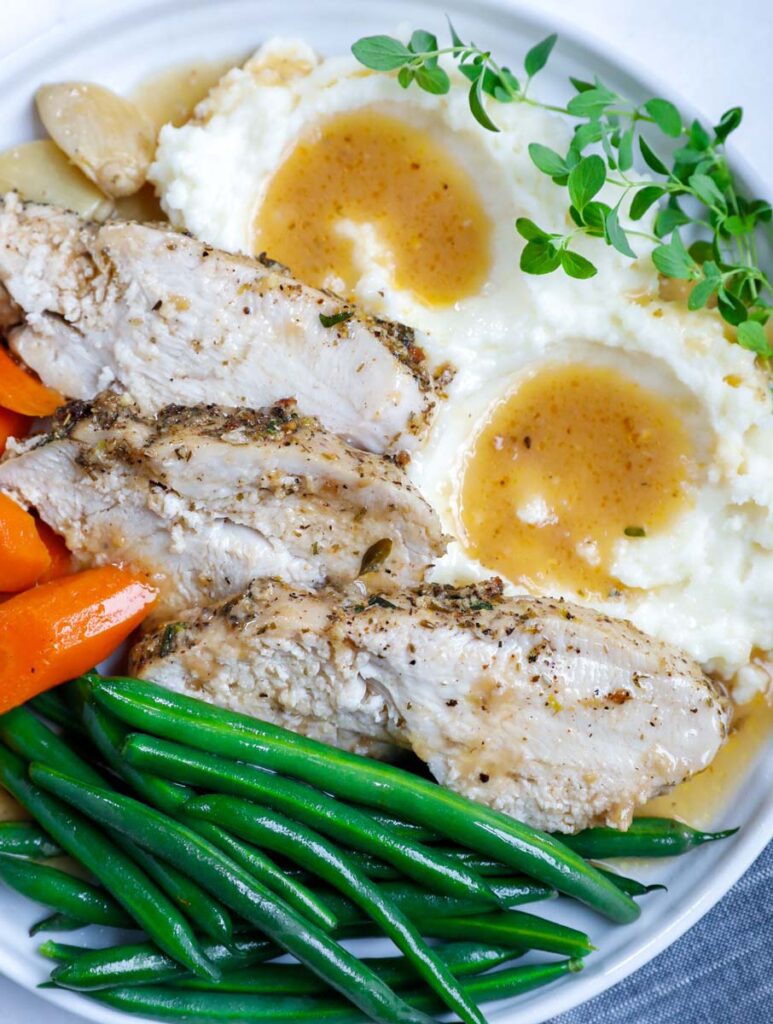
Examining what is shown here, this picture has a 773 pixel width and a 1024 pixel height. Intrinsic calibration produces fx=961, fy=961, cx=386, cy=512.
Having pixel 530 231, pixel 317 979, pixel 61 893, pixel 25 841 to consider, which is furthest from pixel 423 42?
pixel 317 979

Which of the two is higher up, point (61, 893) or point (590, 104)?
point (590, 104)

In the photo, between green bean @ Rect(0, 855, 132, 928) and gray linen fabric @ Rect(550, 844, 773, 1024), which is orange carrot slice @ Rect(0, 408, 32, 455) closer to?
green bean @ Rect(0, 855, 132, 928)

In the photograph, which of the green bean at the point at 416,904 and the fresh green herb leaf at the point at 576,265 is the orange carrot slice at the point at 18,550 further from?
the fresh green herb leaf at the point at 576,265

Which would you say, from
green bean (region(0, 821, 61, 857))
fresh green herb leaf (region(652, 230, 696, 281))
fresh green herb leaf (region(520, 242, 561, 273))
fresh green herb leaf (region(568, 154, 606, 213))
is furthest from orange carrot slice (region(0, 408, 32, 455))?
fresh green herb leaf (region(652, 230, 696, 281))

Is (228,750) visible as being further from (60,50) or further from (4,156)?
(60,50)

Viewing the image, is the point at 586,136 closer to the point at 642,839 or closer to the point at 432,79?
the point at 432,79
